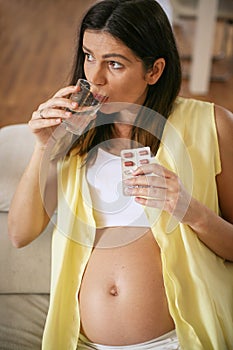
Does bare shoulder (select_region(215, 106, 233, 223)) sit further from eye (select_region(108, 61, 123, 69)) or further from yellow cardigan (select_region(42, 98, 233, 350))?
eye (select_region(108, 61, 123, 69))

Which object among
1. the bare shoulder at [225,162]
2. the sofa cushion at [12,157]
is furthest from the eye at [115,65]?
the sofa cushion at [12,157]

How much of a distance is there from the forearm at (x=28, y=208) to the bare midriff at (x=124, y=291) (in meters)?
0.15

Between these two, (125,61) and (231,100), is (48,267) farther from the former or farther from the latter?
(231,100)

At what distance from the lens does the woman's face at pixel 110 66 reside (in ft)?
3.82

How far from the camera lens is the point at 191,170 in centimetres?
128

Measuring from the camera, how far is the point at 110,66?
1178 mm

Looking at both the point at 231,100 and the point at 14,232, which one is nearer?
the point at 14,232

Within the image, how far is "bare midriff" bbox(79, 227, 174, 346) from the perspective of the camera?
1.20 metres

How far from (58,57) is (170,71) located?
297 cm

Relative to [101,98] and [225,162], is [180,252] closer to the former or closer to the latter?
[225,162]

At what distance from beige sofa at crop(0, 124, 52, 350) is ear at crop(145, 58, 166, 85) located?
1.72 feet

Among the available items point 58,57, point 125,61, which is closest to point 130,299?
point 125,61

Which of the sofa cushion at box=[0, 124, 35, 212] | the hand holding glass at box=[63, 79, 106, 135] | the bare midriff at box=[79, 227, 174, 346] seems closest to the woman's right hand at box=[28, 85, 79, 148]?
the hand holding glass at box=[63, 79, 106, 135]

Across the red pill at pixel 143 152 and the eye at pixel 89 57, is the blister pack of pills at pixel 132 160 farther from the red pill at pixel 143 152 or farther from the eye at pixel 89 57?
the eye at pixel 89 57
